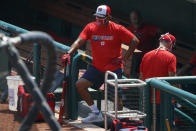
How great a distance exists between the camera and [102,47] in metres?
7.64

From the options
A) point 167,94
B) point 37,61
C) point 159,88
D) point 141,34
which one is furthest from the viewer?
point 141,34

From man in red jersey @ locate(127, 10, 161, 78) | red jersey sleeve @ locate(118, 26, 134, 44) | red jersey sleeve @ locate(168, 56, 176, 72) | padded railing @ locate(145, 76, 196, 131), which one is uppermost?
man in red jersey @ locate(127, 10, 161, 78)

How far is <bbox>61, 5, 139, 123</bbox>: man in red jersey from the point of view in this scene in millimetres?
7613

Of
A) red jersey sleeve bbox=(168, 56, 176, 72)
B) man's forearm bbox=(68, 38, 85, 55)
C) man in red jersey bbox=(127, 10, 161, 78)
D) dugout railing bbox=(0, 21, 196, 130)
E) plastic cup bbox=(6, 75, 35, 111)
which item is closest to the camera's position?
dugout railing bbox=(0, 21, 196, 130)

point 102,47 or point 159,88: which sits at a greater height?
point 102,47

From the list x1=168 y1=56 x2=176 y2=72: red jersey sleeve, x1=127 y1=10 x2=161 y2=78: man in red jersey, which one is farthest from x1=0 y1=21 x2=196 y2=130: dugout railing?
x1=127 y1=10 x2=161 y2=78: man in red jersey

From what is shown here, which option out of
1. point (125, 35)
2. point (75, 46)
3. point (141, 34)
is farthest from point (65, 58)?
point (141, 34)

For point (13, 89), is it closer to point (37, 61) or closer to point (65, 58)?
point (37, 61)

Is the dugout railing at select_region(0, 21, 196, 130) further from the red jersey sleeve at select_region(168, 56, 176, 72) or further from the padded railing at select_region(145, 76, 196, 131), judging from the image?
the red jersey sleeve at select_region(168, 56, 176, 72)

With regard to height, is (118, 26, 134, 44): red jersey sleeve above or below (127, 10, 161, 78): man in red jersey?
below

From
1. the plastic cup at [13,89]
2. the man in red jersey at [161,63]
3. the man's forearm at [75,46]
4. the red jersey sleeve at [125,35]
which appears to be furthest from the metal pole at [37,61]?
the man in red jersey at [161,63]

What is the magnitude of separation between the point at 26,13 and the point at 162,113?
9.56 m

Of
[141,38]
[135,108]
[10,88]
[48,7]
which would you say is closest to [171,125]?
[135,108]

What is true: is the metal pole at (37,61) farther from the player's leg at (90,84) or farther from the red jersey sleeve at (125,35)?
the red jersey sleeve at (125,35)
